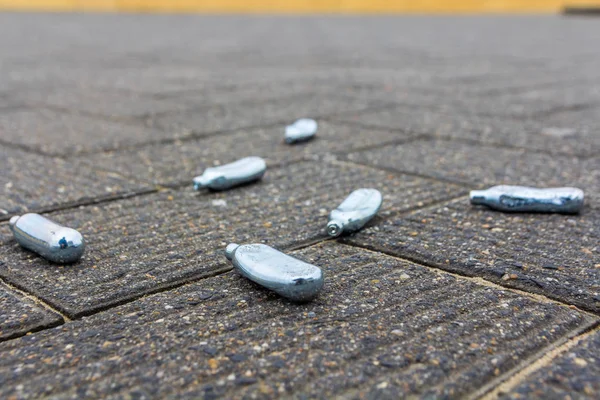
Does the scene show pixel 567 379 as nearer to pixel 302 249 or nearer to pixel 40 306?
pixel 302 249

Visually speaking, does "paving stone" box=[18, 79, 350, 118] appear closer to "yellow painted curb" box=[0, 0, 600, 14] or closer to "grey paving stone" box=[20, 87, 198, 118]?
"grey paving stone" box=[20, 87, 198, 118]

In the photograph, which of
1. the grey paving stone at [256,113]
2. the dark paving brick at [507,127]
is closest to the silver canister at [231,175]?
the grey paving stone at [256,113]

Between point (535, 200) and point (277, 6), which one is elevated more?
point (277, 6)

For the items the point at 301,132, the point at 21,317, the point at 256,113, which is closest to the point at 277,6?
the point at 256,113

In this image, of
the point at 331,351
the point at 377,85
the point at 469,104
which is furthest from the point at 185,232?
the point at 377,85

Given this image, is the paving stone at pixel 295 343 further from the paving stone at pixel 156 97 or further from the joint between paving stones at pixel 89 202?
the paving stone at pixel 156 97

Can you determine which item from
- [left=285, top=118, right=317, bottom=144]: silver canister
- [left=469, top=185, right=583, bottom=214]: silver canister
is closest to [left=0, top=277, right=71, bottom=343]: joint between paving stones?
[left=469, top=185, right=583, bottom=214]: silver canister

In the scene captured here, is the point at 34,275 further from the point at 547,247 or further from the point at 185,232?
the point at 547,247
